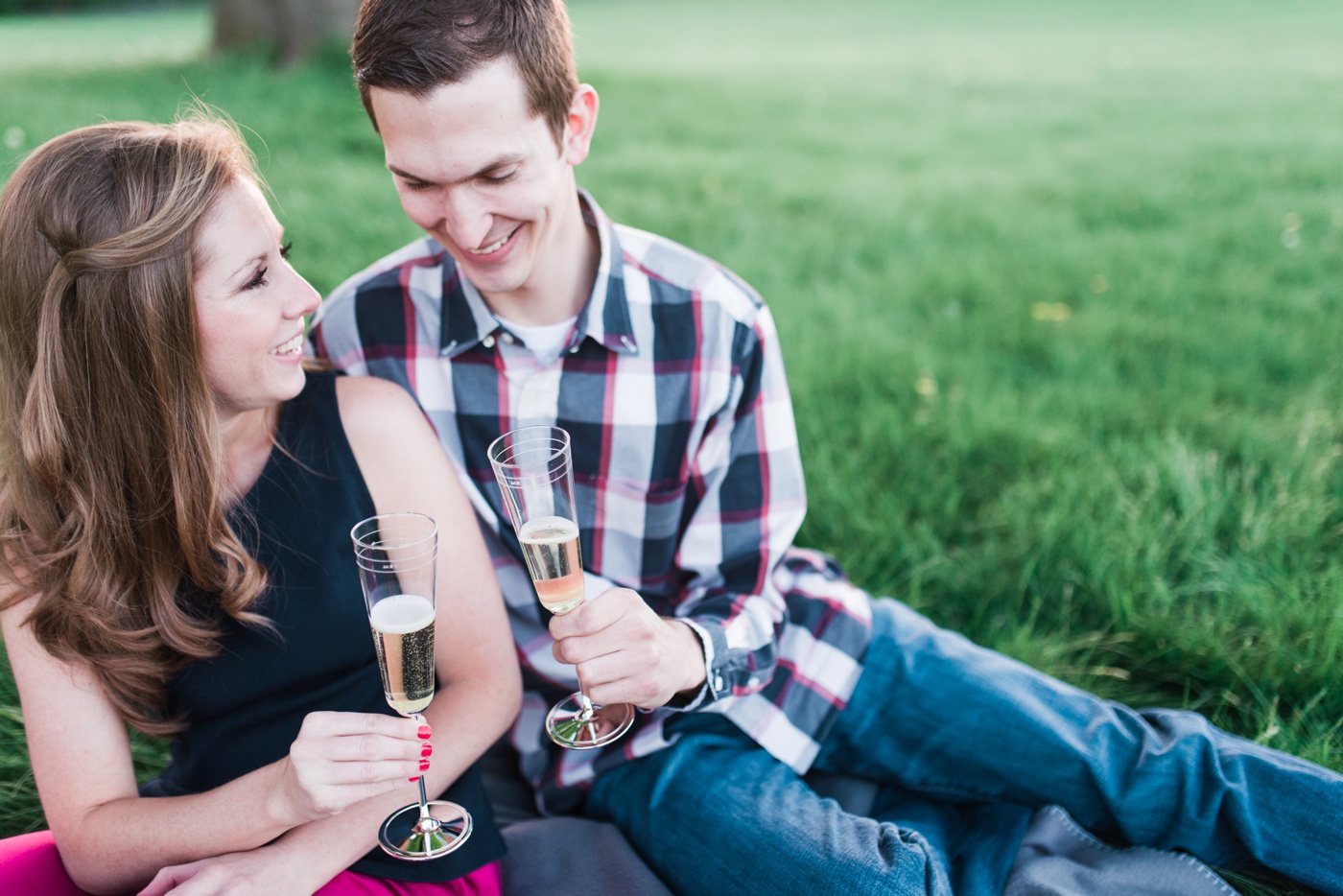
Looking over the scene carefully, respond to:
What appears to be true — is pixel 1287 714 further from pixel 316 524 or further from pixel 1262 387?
pixel 316 524

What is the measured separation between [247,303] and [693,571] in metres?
1.16

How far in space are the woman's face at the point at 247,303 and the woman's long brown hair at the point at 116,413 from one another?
38 millimetres

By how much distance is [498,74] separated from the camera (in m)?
2.12

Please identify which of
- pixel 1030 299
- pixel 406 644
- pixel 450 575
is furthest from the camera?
pixel 1030 299

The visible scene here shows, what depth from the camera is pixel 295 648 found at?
6.78 feet

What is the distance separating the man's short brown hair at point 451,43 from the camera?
2.07 m

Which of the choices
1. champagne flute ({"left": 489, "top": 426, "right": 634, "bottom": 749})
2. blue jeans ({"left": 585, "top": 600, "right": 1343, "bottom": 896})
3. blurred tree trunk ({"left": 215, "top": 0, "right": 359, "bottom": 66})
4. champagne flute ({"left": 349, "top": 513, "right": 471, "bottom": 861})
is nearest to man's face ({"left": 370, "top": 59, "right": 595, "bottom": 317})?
champagne flute ({"left": 489, "top": 426, "right": 634, "bottom": 749})

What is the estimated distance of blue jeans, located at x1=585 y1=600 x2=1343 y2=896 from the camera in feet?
6.98

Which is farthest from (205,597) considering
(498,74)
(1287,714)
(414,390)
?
(1287,714)

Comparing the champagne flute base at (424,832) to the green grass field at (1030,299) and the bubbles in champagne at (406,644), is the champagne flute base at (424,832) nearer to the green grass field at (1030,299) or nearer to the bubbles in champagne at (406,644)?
the bubbles in champagne at (406,644)

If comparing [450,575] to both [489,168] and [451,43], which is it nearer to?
[489,168]

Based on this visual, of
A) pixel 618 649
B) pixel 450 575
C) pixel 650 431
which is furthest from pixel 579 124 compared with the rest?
pixel 618 649

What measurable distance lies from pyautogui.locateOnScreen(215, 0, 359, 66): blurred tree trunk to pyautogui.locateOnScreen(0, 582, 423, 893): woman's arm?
8960 mm

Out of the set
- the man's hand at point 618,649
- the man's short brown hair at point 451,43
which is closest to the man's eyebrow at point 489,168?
the man's short brown hair at point 451,43
